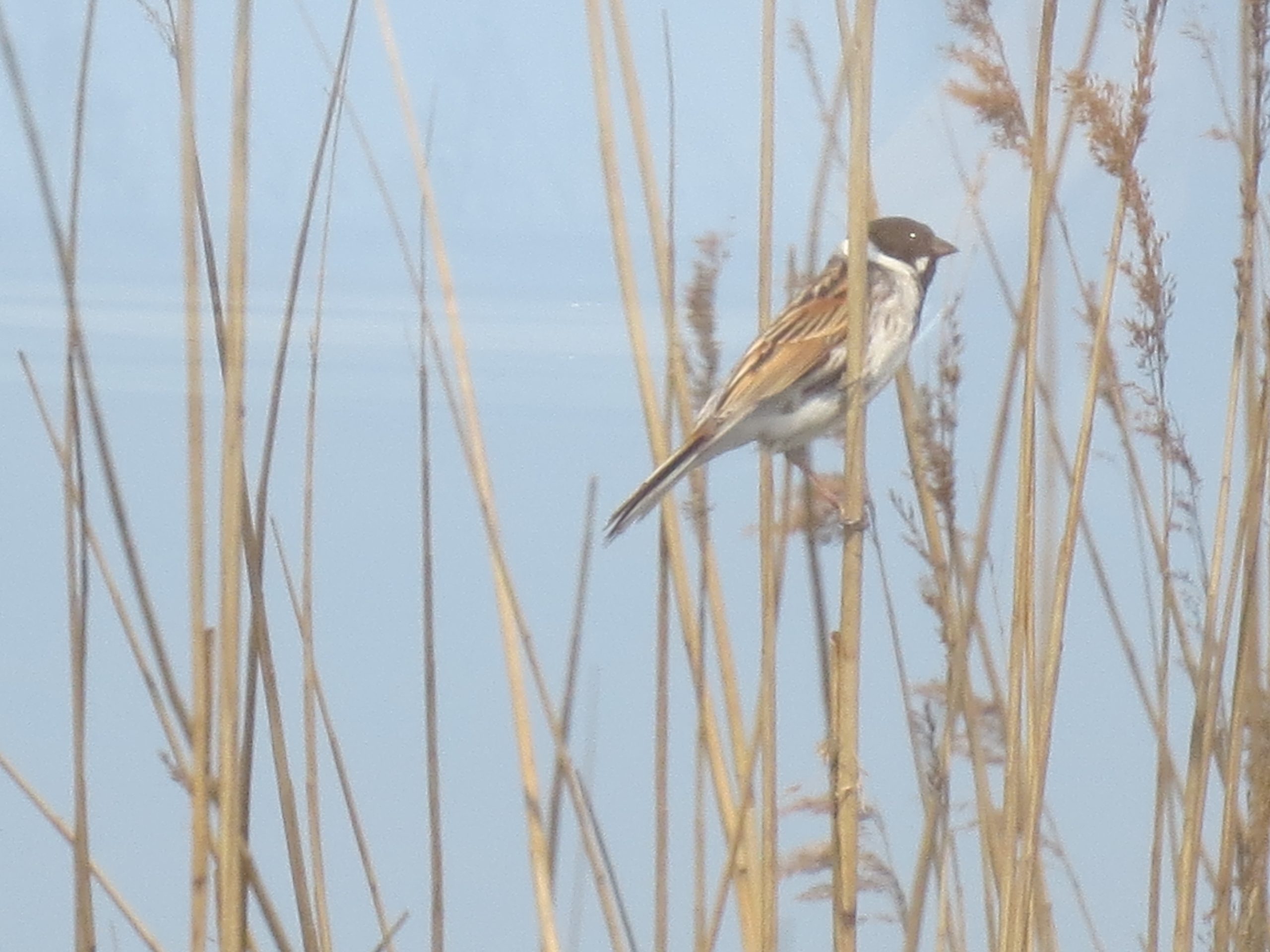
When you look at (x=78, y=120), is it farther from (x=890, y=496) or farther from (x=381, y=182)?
(x=890, y=496)

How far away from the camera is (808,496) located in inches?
57.4

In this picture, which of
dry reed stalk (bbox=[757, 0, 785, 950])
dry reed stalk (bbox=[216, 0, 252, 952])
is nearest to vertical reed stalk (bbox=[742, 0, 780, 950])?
dry reed stalk (bbox=[757, 0, 785, 950])

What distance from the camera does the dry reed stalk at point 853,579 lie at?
116 cm

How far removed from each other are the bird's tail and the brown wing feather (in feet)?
0.46

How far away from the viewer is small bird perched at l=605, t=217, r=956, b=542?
156cm

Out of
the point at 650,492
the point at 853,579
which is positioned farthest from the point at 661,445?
the point at 853,579

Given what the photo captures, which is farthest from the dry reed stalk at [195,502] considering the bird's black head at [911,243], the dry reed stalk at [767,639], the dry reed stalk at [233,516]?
the bird's black head at [911,243]

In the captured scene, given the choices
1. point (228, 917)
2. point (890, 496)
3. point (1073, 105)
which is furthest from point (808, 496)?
point (228, 917)

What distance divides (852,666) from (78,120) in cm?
66

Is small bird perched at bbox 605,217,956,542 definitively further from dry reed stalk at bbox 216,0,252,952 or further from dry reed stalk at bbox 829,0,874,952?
dry reed stalk at bbox 216,0,252,952

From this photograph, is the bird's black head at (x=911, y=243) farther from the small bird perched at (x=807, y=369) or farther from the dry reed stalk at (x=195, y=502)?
the dry reed stalk at (x=195, y=502)

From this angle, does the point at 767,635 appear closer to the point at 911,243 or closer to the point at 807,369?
the point at 807,369

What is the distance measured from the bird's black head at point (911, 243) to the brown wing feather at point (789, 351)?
190 mm

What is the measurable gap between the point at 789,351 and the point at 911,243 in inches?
16.7
